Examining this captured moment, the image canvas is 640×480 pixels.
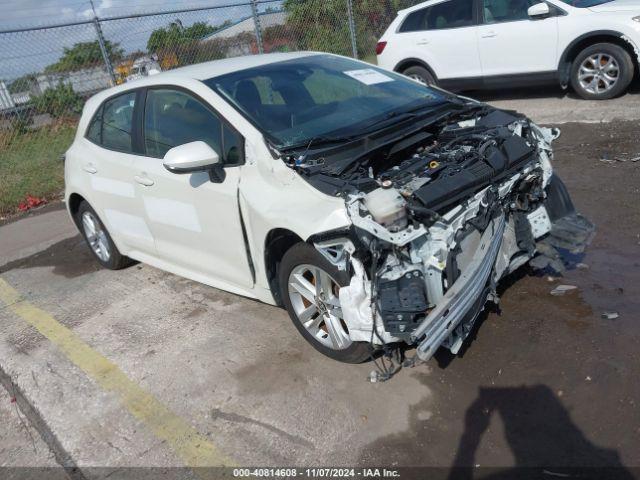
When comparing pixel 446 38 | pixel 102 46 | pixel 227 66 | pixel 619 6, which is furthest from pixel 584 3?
pixel 102 46

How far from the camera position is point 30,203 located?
8531mm

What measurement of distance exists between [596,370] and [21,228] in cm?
719

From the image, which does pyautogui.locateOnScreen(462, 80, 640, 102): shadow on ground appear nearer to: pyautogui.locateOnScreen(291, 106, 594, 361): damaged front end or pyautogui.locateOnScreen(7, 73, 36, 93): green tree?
pyautogui.locateOnScreen(291, 106, 594, 361): damaged front end

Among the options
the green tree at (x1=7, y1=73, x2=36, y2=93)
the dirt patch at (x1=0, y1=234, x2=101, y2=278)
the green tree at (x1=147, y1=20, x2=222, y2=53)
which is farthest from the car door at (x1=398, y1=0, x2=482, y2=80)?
the green tree at (x1=7, y1=73, x2=36, y2=93)

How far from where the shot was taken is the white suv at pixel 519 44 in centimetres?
748

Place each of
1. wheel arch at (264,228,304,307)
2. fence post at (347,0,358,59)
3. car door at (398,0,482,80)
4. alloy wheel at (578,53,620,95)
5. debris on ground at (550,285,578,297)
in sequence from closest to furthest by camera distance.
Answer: wheel arch at (264,228,304,307) < debris on ground at (550,285,578,297) < alloy wheel at (578,53,620,95) < car door at (398,0,482,80) < fence post at (347,0,358,59)

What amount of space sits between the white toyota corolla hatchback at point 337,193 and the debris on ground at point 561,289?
247 mm

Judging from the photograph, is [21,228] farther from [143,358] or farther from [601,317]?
[601,317]

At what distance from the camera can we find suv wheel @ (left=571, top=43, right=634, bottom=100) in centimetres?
743

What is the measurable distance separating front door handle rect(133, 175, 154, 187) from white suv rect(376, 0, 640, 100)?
610 cm

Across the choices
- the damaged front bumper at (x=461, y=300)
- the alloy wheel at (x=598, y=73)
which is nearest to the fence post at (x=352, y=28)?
the alloy wheel at (x=598, y=73)

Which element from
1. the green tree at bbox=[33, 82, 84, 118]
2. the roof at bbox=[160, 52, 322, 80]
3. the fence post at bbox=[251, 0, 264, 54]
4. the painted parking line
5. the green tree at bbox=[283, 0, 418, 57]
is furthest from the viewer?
the green tree at bbox=[283, 0, 418, 57]

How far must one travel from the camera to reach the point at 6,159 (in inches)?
397

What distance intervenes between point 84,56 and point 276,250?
29.1 feet
